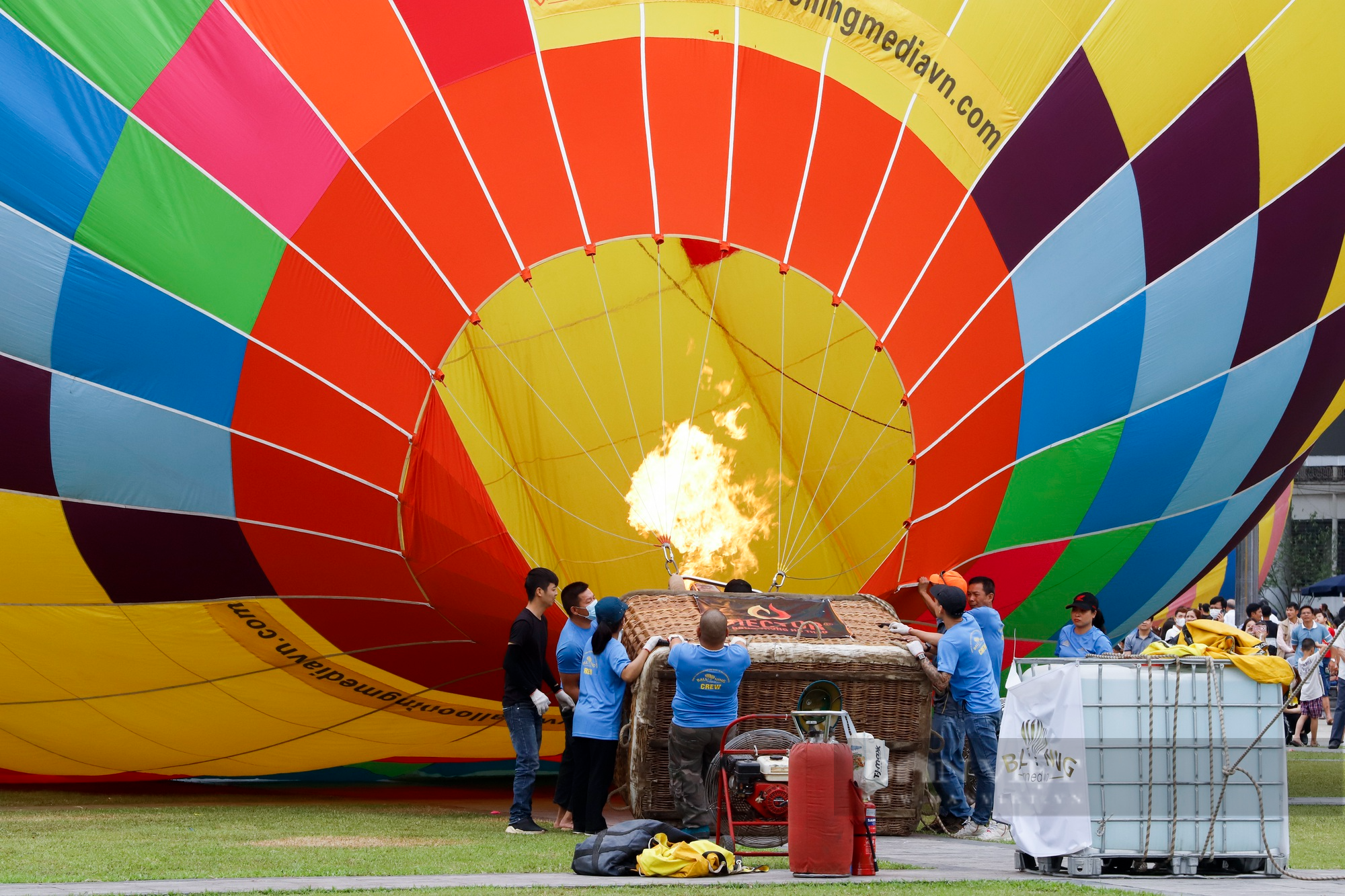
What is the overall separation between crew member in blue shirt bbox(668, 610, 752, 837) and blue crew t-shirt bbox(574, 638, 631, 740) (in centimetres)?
51

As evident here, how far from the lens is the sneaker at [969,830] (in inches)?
260

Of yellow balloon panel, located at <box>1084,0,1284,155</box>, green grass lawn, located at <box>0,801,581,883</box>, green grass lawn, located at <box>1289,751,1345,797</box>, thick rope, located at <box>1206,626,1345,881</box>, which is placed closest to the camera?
green grass lawn, located at <box>0,801,581,883</box>

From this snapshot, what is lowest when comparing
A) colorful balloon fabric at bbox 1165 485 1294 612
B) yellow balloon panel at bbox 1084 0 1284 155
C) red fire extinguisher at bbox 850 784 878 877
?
red fire extinguisher at bbox 850 784 878 877

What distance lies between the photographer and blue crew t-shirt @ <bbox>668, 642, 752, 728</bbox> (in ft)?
19.0

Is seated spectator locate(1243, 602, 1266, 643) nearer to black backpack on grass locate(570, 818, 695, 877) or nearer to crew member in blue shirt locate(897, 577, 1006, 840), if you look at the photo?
crew member in blue shirt locate(897, 577, 1006, 840)

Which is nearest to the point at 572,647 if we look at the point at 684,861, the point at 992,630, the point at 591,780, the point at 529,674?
the point at 529,674

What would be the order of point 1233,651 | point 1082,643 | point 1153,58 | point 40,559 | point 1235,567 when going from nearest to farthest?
point 1233,651 < point 1153,58 < point 40,559 < point 1082,643 < point 1235,567

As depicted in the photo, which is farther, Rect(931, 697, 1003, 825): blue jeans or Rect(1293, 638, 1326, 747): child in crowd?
Rect(1293, 638, 1326, 747): child in crowd

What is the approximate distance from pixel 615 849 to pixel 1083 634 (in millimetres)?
3733

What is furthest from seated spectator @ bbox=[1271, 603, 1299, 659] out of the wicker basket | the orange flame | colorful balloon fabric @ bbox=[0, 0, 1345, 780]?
the wicker basket

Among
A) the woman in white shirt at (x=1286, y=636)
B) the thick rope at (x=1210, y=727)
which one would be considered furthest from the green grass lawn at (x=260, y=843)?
the woman in white shirt at (x=1286, y=636)

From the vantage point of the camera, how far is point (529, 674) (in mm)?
6578

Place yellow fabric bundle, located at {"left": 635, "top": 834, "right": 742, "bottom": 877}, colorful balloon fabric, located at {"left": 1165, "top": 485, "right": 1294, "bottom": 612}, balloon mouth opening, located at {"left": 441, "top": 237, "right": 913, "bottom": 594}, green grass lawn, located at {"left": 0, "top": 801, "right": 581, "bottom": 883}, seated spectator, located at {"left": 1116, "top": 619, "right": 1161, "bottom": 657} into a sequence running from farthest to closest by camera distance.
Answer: colorful balloon fabric, located at {"left": 1165, "top": 485, "right": 1294, "bottom": 612} < seated spectator, located at {"left": 1116, "top": 619, "right": 1161, "bottom": 657} < balloon mouth opening, located at {"left": 441, "top": 237, "right": 913, "bottom": 594} < green grass lawn, located at {"left": 0, "top": 801, "right": 581, "bottom": 883} < yellow fabric bundle, located at {"left": 635, "top": 834, "right": 742, "bottom": 877}

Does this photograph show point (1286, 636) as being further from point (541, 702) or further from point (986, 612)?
point (541, 702)
